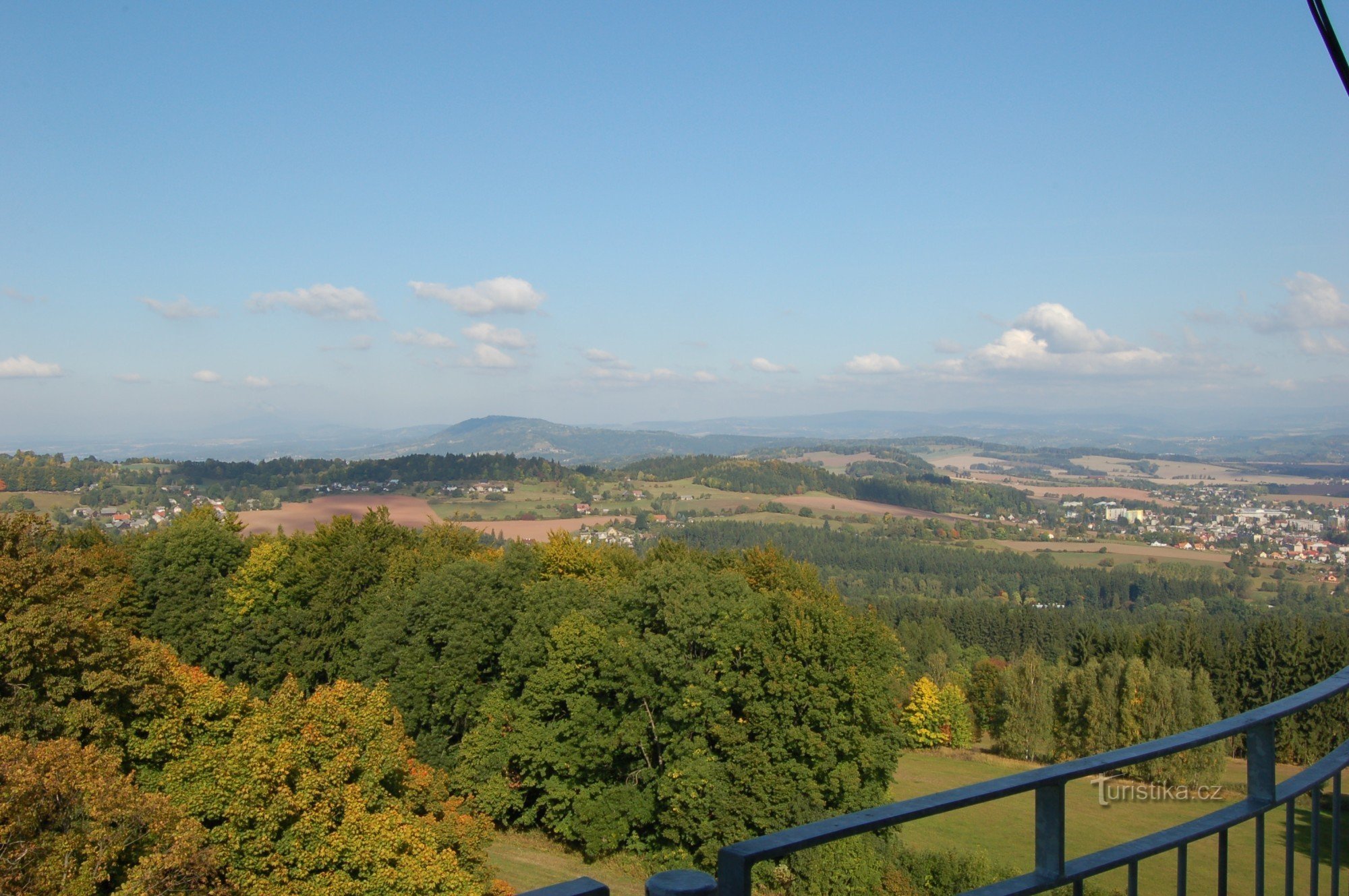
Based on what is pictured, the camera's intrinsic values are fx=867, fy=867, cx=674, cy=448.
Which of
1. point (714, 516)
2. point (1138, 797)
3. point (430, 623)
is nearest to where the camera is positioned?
point (1138, 797)

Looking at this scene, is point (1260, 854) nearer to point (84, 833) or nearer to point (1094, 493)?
point (84, 833)

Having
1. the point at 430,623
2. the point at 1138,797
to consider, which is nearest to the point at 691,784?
the point at 430,623

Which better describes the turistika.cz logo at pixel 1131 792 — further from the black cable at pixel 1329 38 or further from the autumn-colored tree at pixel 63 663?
the autumn-colored tree at pixel 63 663

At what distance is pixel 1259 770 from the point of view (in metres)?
2.78

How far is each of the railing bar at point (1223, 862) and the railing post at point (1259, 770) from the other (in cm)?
20

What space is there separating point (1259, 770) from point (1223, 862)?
0.32m

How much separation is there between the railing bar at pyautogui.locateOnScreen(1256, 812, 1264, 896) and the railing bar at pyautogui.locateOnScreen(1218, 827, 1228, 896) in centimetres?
13

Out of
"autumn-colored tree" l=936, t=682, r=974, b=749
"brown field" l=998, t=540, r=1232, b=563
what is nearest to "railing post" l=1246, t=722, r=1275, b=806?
"autumn-colored tree" l=936, t=682, r=974, b=749

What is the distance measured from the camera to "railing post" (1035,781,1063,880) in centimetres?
213

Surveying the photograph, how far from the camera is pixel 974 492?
6196 inches

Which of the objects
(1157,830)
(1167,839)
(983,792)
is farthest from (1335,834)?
(983,792)

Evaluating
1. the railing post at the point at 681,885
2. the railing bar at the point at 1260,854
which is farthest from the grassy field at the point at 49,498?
the railing bar at the point at 1260,854

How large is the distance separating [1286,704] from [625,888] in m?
21.0

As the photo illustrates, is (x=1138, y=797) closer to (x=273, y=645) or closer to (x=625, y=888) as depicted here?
(x=625, y=888)
